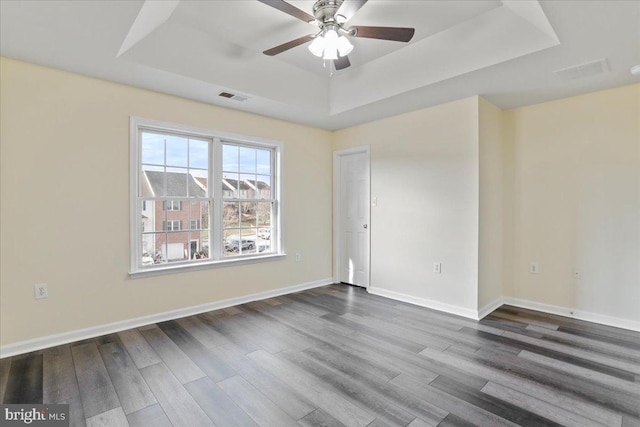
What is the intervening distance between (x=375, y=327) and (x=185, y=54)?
323cm

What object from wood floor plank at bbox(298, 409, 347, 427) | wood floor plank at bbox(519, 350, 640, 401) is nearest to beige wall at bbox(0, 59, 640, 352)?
wood floor plank at bbox(519, 350, 640, 401)

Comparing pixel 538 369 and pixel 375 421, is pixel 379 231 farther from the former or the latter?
pixel 375 421

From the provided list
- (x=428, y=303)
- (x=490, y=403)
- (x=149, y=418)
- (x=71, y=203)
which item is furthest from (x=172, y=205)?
(x=490, y=403)

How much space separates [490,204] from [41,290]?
4572mm

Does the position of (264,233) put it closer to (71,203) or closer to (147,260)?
(147,260)

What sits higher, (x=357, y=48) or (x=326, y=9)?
(x=357, y=48)

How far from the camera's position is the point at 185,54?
2914mm

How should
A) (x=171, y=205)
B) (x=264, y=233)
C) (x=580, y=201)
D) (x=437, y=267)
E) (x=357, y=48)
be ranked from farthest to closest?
(x=264, y=233) < (x=437, y=267) < (x=171, y=205) < (x=580, y=201) < (x=357, y=48)

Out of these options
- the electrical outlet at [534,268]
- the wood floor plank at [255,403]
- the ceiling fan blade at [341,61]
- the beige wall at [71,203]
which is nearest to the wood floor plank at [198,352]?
the wood floor plank at [255,403]

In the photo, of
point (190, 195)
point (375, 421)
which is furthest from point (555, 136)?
point (190, 195)

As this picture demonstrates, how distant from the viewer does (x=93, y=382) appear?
2189 mm

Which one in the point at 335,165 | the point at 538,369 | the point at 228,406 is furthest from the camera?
the point at 335,165

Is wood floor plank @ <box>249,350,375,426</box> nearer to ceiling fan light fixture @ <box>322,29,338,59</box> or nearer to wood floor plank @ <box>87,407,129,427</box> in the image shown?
wood floor plank @ <box>87,407,129,427</box>

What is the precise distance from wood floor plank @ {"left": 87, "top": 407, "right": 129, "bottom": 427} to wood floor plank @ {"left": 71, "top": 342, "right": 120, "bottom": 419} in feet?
0.14
